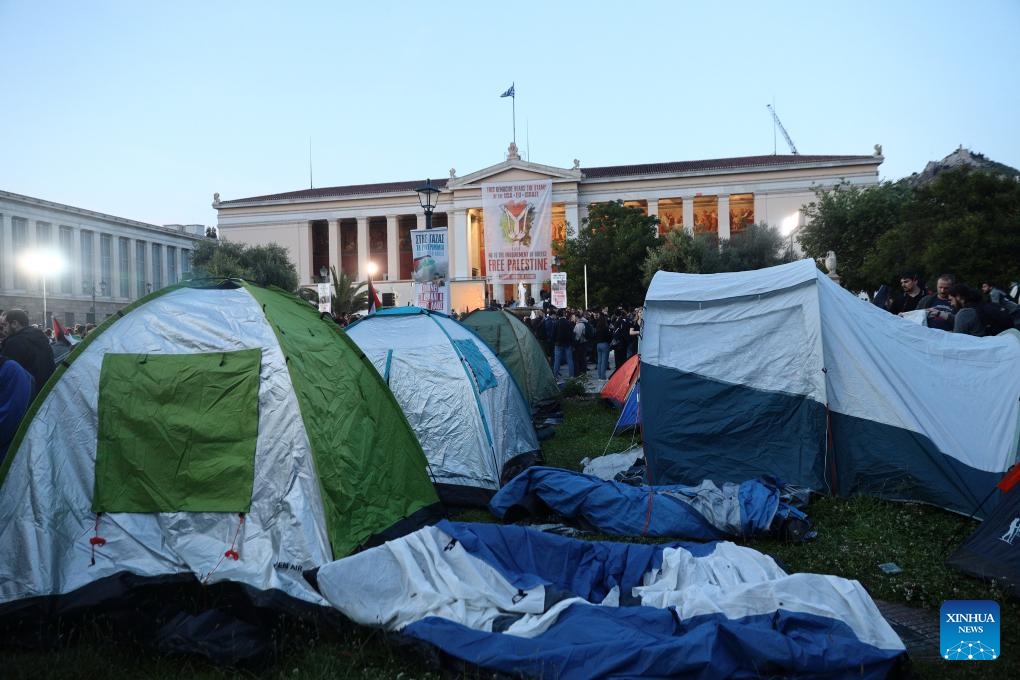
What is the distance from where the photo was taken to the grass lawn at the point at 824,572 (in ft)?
11.6

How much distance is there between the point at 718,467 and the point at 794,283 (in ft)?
Result: 6.15

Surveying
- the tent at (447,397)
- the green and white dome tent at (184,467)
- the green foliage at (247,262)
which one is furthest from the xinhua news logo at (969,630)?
the green foliage at (247,262)

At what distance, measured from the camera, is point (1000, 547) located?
4461mm

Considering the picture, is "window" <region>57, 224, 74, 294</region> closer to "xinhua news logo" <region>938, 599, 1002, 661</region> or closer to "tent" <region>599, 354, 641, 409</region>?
"tent" <region>599, 354, 641, 409</region>

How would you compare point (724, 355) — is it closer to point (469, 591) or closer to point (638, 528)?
point (638, 528)

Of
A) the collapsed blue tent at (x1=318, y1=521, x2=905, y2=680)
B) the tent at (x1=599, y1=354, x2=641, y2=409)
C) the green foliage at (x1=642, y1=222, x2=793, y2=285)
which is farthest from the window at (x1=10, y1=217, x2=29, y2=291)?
the collapsed blue tent at (x1=318, y1=521, x2=905, y2=680)

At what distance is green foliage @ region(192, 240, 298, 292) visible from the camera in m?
42.9

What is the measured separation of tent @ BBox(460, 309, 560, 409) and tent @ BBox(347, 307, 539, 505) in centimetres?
408

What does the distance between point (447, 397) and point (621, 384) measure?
5.59 meters

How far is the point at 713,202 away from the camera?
52750 mm

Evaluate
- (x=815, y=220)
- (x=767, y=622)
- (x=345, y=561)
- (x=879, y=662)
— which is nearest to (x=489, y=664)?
(x=345, y=561)

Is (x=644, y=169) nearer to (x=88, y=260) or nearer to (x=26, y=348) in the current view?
(x=88, y=260)

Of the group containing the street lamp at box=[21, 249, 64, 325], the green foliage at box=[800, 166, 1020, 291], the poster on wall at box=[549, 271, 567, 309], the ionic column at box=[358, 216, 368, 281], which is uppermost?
the ionic column at box=[358, 216, 368, 281]

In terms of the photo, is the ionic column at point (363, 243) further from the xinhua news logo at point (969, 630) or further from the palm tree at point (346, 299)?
the xinhua news logo at point (969, 630)
